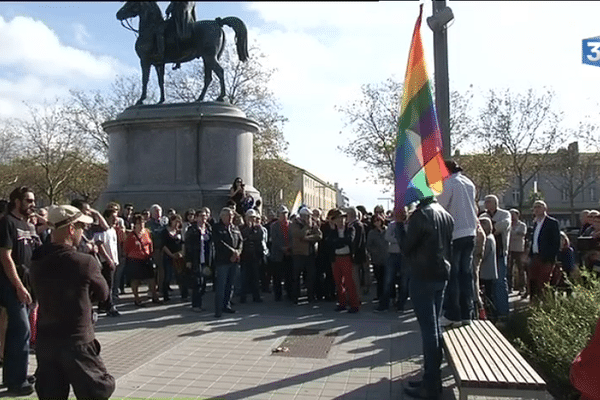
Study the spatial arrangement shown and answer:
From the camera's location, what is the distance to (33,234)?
6.18 metres

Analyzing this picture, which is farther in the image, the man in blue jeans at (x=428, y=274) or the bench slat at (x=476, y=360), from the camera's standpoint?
the man in blue jeans at (x=428, y=274)

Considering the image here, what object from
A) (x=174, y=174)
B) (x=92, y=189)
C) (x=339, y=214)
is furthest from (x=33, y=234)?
(x=92, y=189)

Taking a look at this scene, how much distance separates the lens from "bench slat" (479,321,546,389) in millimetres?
4340

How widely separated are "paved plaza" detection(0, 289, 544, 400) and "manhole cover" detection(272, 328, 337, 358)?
0.04 ft

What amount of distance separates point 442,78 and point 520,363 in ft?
14.4

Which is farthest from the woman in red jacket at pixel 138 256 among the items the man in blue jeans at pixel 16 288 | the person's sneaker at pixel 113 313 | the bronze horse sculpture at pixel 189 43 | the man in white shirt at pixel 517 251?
the man in white shirt at pixel 517 251

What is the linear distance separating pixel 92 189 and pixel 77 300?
2096 inches

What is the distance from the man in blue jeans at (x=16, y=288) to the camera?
18.6 ft

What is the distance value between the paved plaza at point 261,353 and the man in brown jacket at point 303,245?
2.96ft

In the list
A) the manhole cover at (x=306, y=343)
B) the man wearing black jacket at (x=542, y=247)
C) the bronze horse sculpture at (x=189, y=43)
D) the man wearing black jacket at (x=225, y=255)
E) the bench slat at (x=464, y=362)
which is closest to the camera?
the bench slat at (x=464, y=362)

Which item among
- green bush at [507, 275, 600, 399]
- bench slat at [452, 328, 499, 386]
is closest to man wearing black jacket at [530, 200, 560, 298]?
green bush at [507, 275, 600, 399]

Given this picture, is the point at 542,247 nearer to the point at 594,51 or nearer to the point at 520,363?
the point at 594,51

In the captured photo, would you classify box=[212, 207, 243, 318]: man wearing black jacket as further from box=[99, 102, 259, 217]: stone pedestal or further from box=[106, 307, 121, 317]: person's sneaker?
box=[99, 102, 259, 217]: stone pedestal

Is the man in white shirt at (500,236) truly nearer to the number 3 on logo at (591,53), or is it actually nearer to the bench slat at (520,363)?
the bench slat at (520,363)
